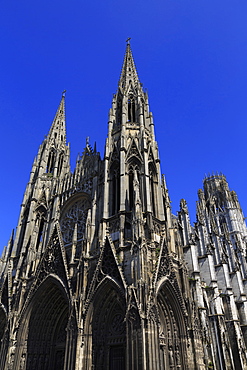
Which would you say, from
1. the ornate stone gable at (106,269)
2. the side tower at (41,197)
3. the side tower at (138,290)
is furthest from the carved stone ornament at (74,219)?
the ornate stone gable at (106,269)

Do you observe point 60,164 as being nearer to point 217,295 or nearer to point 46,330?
point 46,330

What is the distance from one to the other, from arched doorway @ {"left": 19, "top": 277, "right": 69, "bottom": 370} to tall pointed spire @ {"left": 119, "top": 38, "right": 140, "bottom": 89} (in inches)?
790

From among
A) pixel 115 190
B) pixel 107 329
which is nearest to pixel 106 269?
pixel 107 329

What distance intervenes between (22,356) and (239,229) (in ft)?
132

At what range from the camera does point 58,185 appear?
2852 cm

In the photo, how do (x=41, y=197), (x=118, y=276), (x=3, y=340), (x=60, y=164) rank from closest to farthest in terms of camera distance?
(x=118, y=276), (x=3, y=340), (x=41, y=197), (x=60, y=164)

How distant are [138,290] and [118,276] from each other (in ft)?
6.25

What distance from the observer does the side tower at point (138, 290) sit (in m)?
15.1

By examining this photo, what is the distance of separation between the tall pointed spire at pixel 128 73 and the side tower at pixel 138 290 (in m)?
11.0

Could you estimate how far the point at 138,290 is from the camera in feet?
51.0

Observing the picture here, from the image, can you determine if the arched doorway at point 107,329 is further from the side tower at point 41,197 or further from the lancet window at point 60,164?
the lancet window at point 60,164

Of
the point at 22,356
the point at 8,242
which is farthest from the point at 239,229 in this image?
the point at 22,356

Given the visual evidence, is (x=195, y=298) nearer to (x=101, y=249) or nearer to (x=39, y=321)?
(x=101, y=249)

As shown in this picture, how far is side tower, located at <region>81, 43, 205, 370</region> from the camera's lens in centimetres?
1511
